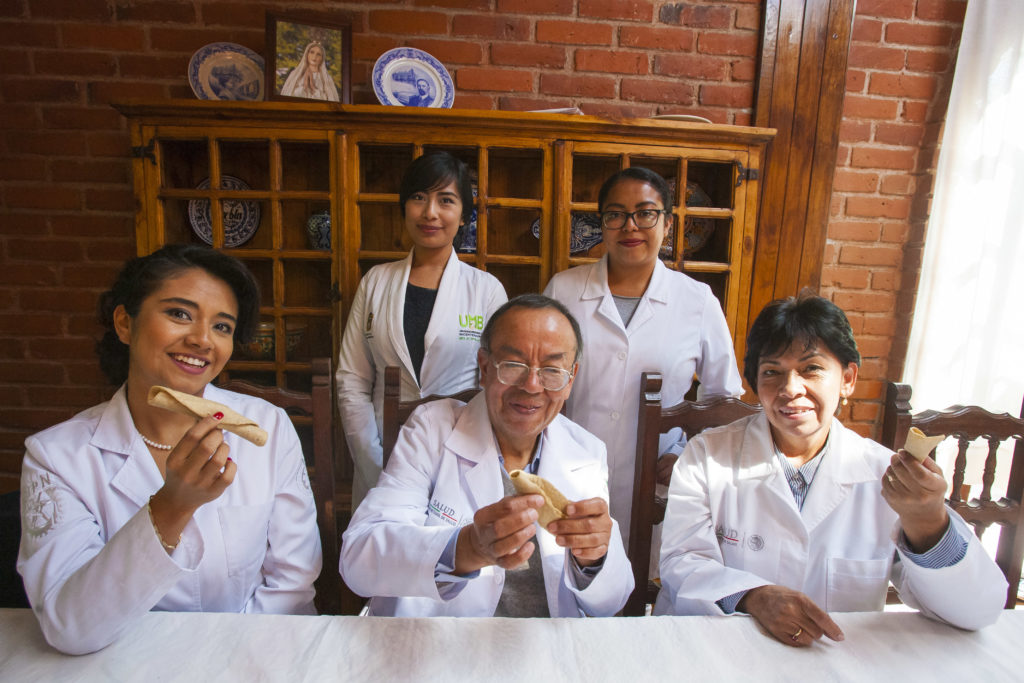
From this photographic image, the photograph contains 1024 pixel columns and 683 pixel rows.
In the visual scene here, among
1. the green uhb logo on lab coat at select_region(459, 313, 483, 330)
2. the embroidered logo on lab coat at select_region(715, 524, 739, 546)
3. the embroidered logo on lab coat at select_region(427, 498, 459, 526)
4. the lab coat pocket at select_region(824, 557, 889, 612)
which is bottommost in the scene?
the lab coat pocket at select_region(824, 557, 889, 612)

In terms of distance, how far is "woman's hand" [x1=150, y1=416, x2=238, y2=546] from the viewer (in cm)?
83

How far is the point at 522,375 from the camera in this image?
117cm

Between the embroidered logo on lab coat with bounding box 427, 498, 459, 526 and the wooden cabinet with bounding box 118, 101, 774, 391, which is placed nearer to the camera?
the embroidered logo on lab coat with bounding box 427, 498, 459, 526

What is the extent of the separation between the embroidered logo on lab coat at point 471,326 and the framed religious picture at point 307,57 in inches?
38.6

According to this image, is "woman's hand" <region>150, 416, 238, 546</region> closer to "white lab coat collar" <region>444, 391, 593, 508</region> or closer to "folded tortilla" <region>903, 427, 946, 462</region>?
"white lab coat collar" <region>444, 391, 593, 508</region>

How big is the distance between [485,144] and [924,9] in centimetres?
200

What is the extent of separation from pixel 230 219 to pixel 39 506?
1371 millimetres

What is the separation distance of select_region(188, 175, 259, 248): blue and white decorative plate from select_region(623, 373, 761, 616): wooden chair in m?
1.64

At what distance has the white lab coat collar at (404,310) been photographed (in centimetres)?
180

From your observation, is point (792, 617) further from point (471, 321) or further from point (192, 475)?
point (471, 321)

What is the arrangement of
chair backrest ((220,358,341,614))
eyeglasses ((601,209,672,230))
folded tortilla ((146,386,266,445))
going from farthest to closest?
eyeglasses ((601,209,672,230)) → chair backrest ((220,358,341,614)) → folded tortilla ((146,386,266,445))

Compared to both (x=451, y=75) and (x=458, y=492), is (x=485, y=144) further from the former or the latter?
(x=458, y=492)

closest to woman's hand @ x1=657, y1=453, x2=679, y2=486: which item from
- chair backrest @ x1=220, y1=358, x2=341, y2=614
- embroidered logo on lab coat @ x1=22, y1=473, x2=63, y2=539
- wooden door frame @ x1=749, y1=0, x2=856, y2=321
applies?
chair backrest @ x1=220, y1=358, x2=341, y2=614

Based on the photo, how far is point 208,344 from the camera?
1.09 meters
